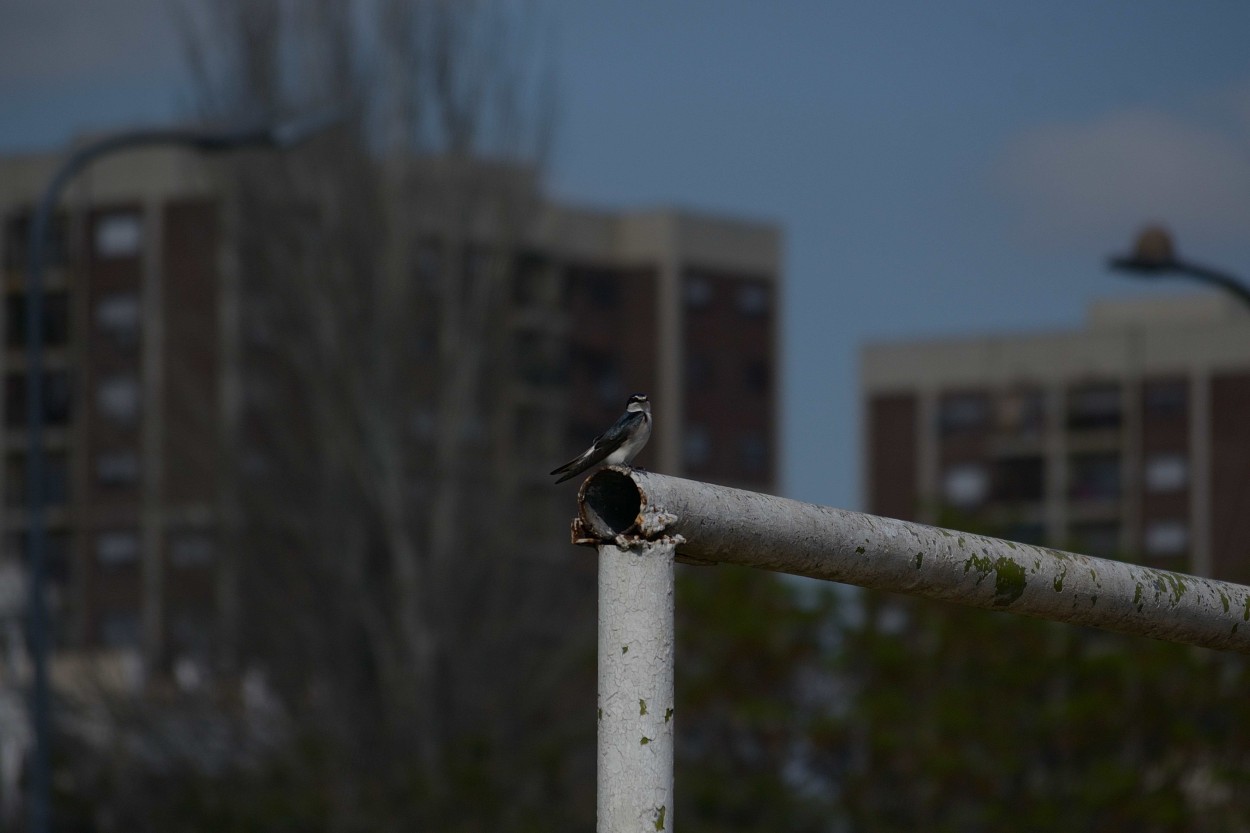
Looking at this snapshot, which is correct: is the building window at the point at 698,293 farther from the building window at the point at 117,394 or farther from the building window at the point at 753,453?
the building window at the point at 117,394

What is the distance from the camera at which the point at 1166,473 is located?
7675 centimetres

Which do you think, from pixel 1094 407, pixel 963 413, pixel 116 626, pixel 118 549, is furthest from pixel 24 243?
pixel 1094 407

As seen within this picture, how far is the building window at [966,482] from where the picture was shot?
81.3 metres

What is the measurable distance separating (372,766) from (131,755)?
105 inches

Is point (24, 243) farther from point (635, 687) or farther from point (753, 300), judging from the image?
point (635, 687)

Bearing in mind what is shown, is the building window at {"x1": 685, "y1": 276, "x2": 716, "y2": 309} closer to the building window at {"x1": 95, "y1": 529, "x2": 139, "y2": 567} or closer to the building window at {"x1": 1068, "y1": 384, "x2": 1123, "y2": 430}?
the building window at {"x1": 1068, "y1": 384, "x2": 1123, "y2": 430}

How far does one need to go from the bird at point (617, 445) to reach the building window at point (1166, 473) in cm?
7509

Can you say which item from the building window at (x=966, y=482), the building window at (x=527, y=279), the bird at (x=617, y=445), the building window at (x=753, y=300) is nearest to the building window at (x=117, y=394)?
the building window at (x=753, y=300)

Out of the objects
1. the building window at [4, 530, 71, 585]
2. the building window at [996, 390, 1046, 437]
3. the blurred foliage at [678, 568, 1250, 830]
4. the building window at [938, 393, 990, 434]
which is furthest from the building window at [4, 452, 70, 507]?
the blurred foliage at [678, 568, 1250, 830]

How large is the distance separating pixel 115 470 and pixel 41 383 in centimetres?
5046

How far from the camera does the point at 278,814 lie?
22.6 meters

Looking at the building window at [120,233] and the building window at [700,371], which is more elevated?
the building window at [120,233]

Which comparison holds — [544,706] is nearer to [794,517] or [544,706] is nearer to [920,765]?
[920,765]

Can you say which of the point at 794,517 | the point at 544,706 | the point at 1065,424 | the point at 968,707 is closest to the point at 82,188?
the point at 1065,424
